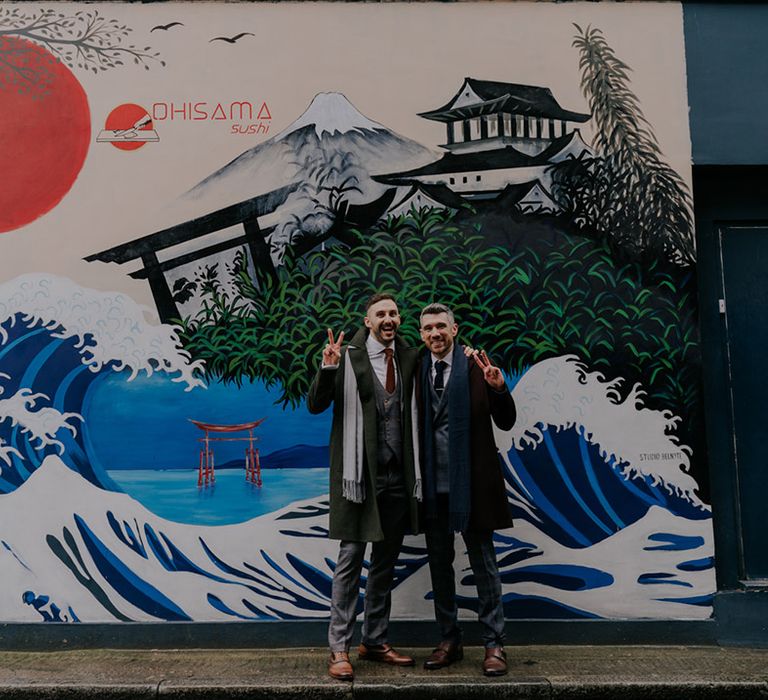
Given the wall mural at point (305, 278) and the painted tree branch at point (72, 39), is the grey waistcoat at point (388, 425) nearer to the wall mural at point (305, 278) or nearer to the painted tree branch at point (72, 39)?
the wall mural at point (305, 278)

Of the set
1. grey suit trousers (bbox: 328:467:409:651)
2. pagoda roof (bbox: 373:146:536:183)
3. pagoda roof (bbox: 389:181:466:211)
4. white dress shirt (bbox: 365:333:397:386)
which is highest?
pagoda roof (bbox: 373:146:536:183)

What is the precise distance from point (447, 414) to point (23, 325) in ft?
10.1

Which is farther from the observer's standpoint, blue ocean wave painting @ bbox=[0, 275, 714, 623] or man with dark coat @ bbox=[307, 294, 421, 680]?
blue ocean wave painting @ bbox=[0, 275, 714, 623]

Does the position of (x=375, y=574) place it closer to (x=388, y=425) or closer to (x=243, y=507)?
(x=388, y=425)

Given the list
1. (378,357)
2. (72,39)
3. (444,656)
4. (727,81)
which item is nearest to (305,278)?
(378,357)

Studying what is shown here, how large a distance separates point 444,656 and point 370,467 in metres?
1.22

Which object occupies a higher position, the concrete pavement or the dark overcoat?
the dark overcoat

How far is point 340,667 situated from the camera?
13.6 feet

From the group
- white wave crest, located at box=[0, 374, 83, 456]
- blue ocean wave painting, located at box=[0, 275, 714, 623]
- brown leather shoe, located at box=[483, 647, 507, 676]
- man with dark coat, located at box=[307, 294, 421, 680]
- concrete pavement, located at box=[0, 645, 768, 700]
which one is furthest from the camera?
white wave crest, located at box=[0, 374, 83, 456]

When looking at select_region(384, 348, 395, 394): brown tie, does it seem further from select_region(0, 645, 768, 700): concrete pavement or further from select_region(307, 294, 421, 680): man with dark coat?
select_region(0, 645, 768, 700): concrete pavement

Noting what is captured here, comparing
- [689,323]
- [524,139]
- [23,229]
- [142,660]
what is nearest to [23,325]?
[23,229]

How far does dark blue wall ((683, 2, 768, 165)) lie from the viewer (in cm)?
517

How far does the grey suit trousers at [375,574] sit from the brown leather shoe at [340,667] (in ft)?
0.13

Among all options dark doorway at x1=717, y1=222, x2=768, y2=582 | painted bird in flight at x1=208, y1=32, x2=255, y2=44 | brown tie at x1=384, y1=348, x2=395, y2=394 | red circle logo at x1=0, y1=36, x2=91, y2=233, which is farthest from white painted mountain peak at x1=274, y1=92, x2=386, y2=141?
dark doorway at x1=717, y1=222, x2=768, y2=582
